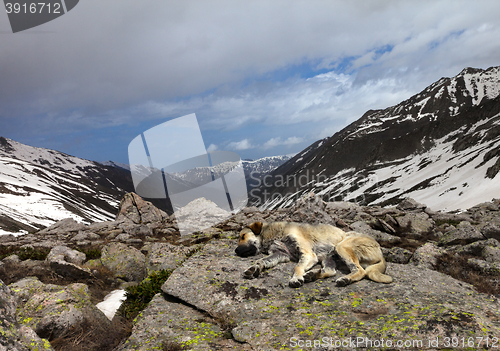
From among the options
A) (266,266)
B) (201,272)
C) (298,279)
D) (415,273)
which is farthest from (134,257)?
(415,273)

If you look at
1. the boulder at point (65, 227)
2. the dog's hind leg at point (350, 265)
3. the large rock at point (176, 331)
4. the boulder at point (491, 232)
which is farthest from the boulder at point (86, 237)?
the boulder at point (491, 232)

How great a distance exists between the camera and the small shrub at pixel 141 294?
25.9 feet

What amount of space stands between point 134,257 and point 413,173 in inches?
7129

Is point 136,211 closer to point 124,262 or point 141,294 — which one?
point 124,262

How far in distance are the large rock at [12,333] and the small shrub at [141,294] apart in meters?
2.86

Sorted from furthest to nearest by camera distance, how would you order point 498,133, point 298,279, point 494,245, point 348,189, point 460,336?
point 348,189 → point 498,133 → point 494,245 → point 298,279 → point 460,336

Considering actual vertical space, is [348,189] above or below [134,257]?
below

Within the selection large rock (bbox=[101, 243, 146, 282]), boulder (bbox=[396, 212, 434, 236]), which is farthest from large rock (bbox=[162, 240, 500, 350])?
boulder (bbox=[396, 212, 434, 236])

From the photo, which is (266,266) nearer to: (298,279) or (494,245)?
(298,279)

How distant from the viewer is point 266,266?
8.51 m

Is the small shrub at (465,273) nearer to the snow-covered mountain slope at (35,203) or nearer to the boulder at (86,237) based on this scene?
the boulder at (86,237)

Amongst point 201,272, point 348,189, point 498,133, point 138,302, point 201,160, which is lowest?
point 348,189

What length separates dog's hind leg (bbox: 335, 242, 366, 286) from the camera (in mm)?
7131

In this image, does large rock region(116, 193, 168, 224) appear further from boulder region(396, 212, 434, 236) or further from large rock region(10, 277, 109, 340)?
large rock region(10, 277, 109, 340)
